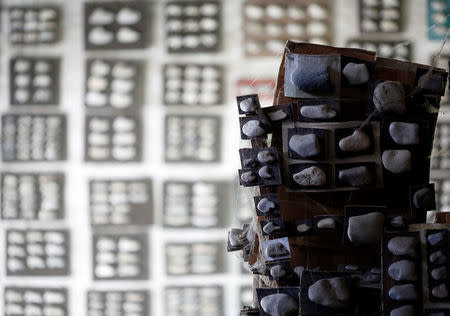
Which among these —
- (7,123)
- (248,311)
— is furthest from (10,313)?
(248,311)

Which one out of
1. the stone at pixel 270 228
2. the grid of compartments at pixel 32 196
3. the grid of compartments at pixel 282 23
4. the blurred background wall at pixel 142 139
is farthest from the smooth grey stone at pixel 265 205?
the grid of compartments at pixel 32 196

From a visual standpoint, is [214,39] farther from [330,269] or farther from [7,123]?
[330,269]

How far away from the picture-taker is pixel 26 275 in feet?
11.6

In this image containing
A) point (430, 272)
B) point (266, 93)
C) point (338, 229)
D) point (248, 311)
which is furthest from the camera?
point (266, 93)

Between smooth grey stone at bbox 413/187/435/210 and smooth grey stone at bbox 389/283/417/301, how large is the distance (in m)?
0.17

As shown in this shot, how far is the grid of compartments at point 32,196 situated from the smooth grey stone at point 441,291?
298cm

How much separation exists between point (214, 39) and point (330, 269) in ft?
8.42

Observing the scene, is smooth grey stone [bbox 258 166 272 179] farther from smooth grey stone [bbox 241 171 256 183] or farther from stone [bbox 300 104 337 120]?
stone [bbox 300 104 337 120]

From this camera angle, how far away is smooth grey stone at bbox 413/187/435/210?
3.51ft

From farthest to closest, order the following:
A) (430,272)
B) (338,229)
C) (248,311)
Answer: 1. (248,311)
2. (338,229)
3. (430,272)

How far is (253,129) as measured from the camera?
1.11 meters

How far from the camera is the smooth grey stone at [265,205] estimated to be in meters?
1.10

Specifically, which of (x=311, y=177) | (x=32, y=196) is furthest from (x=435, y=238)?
(x=32, y=196)

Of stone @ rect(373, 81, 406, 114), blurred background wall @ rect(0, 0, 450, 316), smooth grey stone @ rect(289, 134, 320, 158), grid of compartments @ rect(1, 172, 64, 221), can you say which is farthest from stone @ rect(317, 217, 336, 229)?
grid of compartments @ rect(1, 172, 64, 221)
